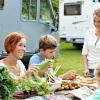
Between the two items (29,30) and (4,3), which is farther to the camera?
(29,30)

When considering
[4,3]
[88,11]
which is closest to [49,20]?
[4,3]

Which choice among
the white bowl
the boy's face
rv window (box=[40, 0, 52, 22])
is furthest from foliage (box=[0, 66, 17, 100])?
rv window (box=[40, 0, 52, 22])

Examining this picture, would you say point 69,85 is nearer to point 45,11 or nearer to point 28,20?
point 28,20

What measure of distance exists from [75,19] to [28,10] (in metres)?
8.48

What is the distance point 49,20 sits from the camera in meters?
12.3

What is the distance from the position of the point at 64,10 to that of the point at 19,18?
924cm

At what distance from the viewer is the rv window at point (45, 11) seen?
11977mm

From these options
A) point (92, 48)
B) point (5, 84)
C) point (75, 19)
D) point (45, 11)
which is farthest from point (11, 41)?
point (75, 19)

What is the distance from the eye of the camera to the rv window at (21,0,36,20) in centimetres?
1137

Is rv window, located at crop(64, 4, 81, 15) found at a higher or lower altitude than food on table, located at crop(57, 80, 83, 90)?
higher

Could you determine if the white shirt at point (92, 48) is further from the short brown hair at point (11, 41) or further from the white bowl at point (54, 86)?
the white bowl at point (54, 86)

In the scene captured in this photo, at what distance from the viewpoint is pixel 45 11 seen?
12.1 metres

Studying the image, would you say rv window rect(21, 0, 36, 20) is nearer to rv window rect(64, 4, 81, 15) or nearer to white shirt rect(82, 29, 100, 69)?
white shirt rect(82, 29, 100, 69)

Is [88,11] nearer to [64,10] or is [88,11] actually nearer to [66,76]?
[64,10]
